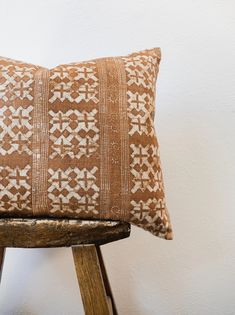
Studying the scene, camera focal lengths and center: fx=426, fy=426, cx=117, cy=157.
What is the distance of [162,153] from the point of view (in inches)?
40.3

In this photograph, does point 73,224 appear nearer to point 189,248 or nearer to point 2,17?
point 189,248

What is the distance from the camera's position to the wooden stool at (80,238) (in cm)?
64

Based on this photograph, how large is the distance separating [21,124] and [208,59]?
21.4 inches

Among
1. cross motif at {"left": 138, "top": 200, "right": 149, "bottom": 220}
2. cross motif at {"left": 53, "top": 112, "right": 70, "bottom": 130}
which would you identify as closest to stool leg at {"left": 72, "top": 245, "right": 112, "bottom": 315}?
cross motif at {"left": 138, "top": 200, "right": 149, "bottom": 220}

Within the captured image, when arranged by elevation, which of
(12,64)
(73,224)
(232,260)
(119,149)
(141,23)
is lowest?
(232,260)

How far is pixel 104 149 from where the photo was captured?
2.13 ft

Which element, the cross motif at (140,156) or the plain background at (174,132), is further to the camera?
the plain background at (174,132)

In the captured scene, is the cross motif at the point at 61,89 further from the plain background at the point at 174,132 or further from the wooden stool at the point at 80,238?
the plain background at the point at 174,132

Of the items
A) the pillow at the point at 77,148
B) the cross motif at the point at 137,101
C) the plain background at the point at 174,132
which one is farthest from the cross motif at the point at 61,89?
the plain background at the point at 174,132

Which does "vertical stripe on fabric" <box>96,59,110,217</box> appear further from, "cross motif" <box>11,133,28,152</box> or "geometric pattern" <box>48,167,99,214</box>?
"cross motif" <box>11,133,28,152</box>

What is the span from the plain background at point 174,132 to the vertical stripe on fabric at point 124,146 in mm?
354

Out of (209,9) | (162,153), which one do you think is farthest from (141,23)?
(162,153)

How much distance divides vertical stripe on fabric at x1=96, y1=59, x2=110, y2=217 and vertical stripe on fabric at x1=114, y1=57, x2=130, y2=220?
0.08 feet

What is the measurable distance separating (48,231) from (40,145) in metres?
0.13
